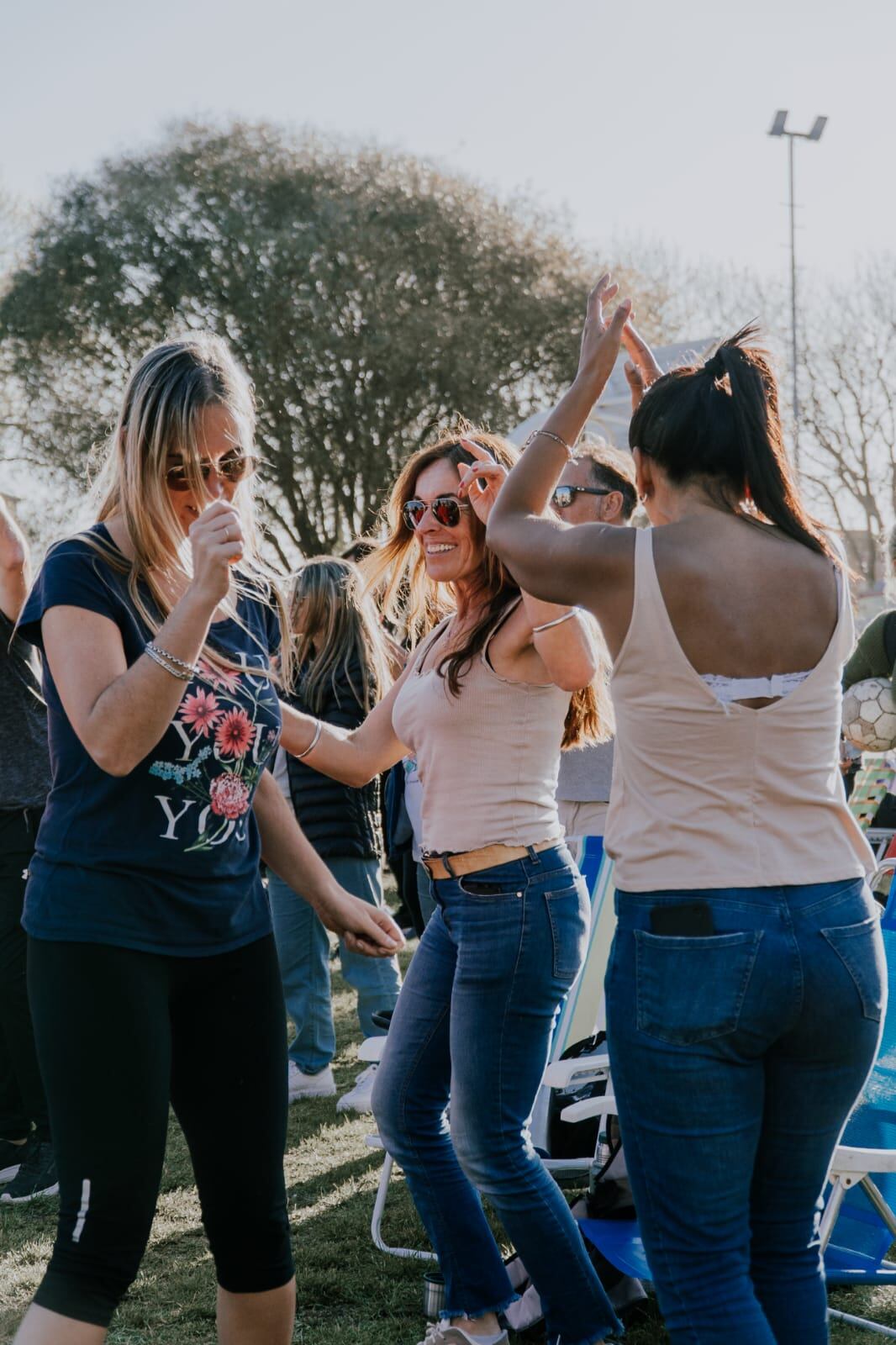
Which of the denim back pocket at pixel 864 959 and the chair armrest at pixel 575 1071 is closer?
the denim back pocket at pixel 864 959

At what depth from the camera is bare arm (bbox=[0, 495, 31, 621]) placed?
13.0 feet

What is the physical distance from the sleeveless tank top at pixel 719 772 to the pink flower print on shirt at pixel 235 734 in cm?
67

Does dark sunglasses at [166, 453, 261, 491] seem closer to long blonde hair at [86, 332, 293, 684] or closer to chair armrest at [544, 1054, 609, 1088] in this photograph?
long blonde hair at [86, 332, 293, 684]

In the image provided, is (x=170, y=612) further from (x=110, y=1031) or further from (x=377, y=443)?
(x=377, y=443)

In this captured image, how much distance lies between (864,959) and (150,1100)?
1.09 m

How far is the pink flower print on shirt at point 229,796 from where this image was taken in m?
2.14

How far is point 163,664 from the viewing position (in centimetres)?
197

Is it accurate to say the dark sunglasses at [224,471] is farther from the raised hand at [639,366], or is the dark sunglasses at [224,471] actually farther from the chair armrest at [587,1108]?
the chair armrest at [587,1108]

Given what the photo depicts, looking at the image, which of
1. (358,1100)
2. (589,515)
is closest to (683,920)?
(589,515)

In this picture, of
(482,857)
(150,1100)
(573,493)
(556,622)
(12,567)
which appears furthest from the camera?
(573,493)

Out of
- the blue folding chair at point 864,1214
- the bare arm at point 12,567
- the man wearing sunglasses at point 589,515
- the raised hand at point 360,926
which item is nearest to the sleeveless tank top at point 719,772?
the raised hand at point 360,926

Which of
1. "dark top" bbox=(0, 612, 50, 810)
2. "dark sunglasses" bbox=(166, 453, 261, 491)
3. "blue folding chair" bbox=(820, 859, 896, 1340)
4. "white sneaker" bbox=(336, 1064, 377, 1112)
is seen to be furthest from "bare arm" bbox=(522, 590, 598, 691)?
"white sneaker" bbox=(336, 1064, 377, 1112)

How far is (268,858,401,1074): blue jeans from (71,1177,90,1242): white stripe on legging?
347 centimetres

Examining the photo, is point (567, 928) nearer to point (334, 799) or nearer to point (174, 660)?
point (174, 660)
